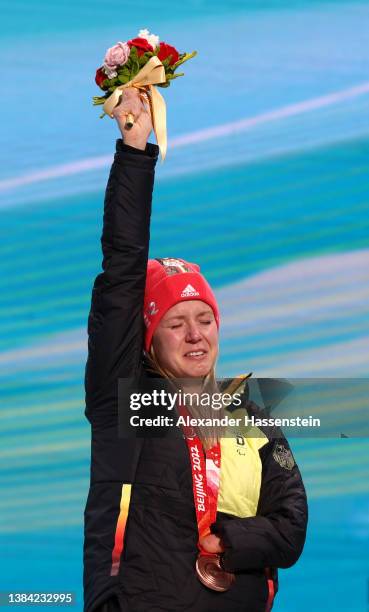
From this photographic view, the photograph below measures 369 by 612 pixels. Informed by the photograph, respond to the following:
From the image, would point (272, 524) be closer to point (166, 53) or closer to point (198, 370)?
point (198, 370)

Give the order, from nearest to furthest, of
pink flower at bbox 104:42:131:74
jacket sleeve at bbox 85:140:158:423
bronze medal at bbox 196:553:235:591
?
bronze medal at bbox 196:553:235:591, jacket sleeve at bbox 85:140:158:423, pink flower at bbox 104:42:131:74

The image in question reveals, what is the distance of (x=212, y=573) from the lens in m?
2.80

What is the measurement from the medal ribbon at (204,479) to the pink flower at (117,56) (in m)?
0.82

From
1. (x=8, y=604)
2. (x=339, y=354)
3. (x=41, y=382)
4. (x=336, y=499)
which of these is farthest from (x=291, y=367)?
(x=8, y=604)

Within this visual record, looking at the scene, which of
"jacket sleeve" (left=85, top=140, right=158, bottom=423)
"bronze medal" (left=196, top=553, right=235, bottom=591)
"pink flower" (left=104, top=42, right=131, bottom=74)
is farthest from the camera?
"pink flower" (left=104, top=42, right=131, bottom=74)

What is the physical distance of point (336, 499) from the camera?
15.5ft

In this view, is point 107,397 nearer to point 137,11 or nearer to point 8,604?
point 8,604

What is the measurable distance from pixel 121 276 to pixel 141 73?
0.47 meters

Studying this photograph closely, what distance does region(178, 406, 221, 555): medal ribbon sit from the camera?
2.85 meters

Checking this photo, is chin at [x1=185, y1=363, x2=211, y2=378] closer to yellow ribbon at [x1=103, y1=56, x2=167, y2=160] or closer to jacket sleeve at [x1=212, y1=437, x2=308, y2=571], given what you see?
jacket sleeve at [x1=212, y1=437, x2=308, y2=571]

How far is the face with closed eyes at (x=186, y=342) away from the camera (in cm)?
299

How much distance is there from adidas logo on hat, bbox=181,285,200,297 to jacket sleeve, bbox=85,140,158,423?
126mm

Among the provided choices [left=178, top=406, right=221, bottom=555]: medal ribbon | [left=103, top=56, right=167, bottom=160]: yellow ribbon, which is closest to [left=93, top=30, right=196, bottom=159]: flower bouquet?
[left=103, top=56, right=167, bottom=160]: yellow ribbon

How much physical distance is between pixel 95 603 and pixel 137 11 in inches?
118
